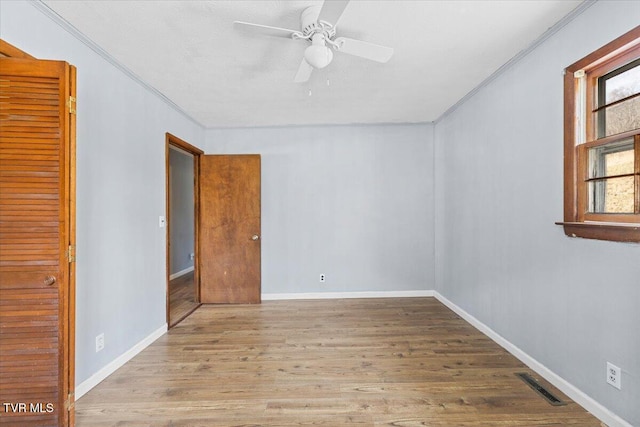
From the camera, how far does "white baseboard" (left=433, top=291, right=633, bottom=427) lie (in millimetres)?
1660

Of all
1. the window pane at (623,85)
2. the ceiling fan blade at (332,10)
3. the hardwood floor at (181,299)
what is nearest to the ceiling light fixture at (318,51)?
the ceiling fan blade at (332,10)

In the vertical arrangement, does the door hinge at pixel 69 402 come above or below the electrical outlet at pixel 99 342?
below

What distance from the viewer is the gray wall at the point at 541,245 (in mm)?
1612

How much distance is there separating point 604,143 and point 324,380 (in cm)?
233

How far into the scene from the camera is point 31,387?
1554mm

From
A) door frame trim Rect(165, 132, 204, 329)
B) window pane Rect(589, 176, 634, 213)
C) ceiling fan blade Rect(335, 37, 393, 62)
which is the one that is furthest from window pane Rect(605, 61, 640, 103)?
door frame trim Rect(165, 132, 204, 329)

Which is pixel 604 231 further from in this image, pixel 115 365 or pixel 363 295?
pixel 115 365

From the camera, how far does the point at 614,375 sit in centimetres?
163

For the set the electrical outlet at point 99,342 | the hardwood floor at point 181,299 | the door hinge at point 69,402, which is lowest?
the hardwood floor at point 181,299

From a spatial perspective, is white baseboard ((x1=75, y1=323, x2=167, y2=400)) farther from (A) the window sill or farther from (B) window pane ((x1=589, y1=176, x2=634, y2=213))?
(B) window pane ((x1=589, y1=176, x2=634, y2=213))

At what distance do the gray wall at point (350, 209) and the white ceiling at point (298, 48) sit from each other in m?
0.76

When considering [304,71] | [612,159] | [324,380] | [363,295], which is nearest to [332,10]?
[304,71]

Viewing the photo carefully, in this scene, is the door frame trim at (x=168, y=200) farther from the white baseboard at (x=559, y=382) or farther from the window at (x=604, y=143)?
the window at (x=604, y=143)

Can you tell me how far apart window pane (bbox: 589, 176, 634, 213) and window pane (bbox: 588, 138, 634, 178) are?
0.05 m
